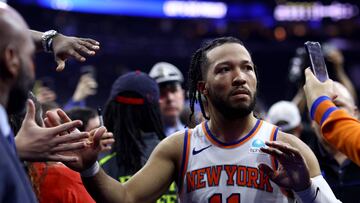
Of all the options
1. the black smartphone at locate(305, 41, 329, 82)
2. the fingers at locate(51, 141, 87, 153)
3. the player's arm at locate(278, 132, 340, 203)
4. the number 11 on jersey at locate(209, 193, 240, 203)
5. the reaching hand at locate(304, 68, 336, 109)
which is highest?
the black smartphone at locate(305, 41, 329, 82)

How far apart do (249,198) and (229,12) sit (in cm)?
2315

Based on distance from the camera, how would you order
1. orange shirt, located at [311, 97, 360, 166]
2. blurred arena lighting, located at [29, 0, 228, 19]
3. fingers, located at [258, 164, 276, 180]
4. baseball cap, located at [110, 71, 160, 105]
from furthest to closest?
blurred arena lighting, located at [29, 0, 228, 19] < baseball cap, located at [110, 71, 160, 105] < fingers, located at [258, 164, 276, 180] < orange shirt, located at [311, 97, 360, 166]

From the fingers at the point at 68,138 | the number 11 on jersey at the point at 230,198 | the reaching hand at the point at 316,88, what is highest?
the reaching hand at the point at 316,88

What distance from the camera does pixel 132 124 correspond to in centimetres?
460

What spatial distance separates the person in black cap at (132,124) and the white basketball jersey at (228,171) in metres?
0.87

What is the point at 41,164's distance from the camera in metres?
3.69

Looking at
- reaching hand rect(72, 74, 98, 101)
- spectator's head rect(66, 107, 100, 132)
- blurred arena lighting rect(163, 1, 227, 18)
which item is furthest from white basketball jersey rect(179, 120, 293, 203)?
blurred arena lighting rect(163, 1, 227, 18)

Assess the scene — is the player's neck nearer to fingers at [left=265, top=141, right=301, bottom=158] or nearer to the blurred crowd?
the blurred crowd

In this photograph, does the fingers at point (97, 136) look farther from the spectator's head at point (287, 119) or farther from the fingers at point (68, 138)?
the spectator's head at point (287, 119)

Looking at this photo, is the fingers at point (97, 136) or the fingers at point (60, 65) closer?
the fingers at point (97, 136)

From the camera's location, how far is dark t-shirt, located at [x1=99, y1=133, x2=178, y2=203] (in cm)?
445

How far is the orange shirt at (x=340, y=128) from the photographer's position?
116 inches

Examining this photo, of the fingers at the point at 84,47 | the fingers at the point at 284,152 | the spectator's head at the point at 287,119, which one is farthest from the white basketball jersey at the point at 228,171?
the spectator's head at the point at 287,119

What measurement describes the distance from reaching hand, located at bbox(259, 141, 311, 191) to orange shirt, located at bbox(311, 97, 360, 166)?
0.68ft
